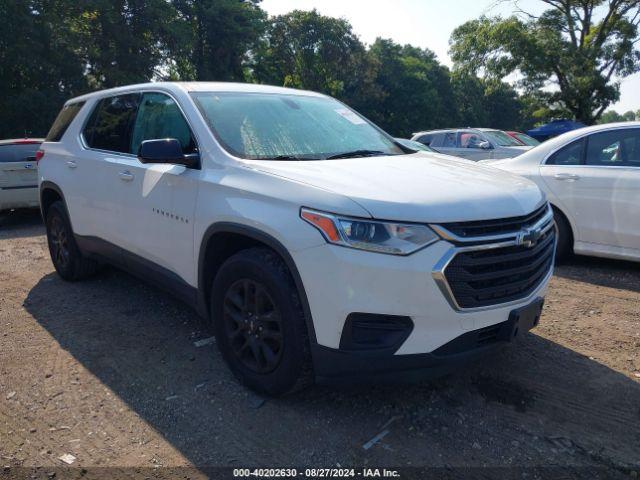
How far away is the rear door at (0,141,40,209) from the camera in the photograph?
29.6ft

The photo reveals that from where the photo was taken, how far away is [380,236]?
2.51m

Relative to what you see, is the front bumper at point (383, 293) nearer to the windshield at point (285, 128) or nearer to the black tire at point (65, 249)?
the windshield at point (285, 128)

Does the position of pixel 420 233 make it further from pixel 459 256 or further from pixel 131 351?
pixel 131 351

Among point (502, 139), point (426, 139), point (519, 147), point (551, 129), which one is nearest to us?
point (519, 147)

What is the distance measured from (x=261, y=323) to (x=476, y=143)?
1109cm

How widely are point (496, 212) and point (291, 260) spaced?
103 cm

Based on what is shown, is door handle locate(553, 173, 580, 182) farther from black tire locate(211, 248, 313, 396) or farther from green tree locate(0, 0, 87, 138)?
green tree locate(0, 0, 87, 138)

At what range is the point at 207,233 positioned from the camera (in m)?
3.22

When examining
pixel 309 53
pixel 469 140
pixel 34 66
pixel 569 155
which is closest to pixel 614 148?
pixel 569 155

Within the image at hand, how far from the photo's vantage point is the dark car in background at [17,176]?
29.6ft

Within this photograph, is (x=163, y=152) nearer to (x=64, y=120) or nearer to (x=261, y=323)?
(x=261, y=323)

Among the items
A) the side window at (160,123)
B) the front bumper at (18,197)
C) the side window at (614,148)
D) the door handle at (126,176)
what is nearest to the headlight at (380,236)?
the side window at (160,123)

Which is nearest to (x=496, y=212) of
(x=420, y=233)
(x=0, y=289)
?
(x=420, y=233)

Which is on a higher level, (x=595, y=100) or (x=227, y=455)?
(x=595, y=100)
